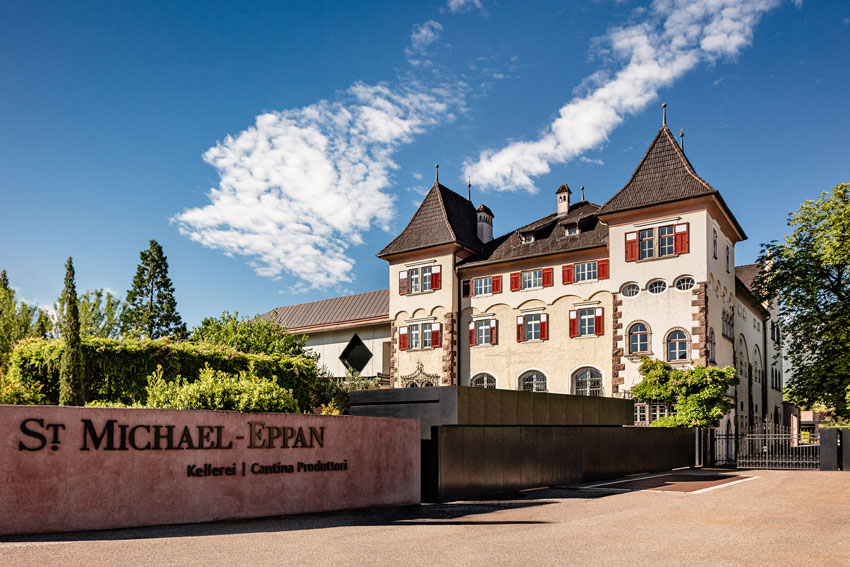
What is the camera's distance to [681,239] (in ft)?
113

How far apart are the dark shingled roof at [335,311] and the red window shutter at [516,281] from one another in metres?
8.97

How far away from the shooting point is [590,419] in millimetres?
21297

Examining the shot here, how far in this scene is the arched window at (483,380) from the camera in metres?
40.8

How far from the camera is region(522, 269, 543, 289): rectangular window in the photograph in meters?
39.7

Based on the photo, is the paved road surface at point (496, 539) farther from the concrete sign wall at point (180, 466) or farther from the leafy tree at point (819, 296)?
the leafy tree at point (819, 296)

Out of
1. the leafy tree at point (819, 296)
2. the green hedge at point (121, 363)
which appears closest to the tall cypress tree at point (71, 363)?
the green hedge at point (121, 363)

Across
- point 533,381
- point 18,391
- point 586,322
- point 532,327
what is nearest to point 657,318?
point 586,322

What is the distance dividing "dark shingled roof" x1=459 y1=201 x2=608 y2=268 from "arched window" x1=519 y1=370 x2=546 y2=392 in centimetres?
619

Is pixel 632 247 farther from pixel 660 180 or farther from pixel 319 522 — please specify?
pixel 319 522

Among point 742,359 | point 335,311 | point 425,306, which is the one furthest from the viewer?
point 335,311

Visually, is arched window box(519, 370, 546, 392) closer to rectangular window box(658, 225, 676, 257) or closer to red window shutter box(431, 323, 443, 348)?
red window shutter box(431, 323, 443, 348)

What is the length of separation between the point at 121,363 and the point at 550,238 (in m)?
23.0

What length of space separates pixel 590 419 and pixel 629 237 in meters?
16.7

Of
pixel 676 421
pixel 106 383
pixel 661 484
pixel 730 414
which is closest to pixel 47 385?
pixel 106 383
